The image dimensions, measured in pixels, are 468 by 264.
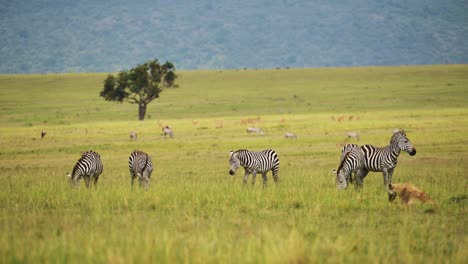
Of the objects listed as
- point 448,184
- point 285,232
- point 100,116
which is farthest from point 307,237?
point 100,116

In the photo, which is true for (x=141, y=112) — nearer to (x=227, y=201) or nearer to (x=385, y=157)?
(x=385, y=157)

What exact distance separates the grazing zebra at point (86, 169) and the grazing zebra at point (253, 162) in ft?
11.5

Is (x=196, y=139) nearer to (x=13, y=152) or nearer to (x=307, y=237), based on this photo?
(x=13, y=152)

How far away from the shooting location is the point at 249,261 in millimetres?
8242

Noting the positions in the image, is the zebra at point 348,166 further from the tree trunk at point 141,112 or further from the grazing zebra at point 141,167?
the tree trunk at point 141,112

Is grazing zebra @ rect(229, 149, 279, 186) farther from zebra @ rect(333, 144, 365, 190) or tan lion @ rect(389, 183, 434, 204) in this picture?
tan lion @ rect(389, 183, 434, 204)

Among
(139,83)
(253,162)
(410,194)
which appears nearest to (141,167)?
(253,162)

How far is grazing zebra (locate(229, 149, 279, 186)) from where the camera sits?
18.3 metres

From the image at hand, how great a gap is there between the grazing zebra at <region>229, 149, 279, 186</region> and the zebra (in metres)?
2.44

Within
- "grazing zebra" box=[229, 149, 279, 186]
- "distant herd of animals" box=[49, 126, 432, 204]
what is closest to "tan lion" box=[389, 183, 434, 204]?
"distant herd of animals" box=[49, 126, 432, 204]

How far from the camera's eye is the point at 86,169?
17.7 meters

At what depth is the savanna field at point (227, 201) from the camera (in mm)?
9125

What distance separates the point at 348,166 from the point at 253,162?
2932 millimetres

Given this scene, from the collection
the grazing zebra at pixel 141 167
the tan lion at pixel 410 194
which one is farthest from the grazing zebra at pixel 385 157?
the grazing zebra at pixel 141 167
